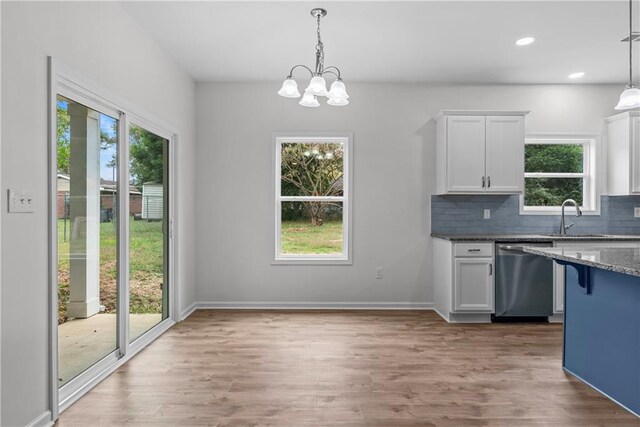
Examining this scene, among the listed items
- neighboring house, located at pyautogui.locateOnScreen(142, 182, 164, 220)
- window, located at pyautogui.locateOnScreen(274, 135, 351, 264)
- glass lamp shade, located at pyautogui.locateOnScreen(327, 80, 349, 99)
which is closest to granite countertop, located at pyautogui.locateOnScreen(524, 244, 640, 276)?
glass lamp shade, located at pyautogui.locateOnScreen(327, 80, 349, 99)

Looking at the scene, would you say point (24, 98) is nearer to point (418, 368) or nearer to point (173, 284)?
point (173, 284)

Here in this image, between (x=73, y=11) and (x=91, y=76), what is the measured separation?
0.38 m

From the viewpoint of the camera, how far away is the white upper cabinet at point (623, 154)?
4.56 m

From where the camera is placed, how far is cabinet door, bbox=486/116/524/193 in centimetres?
453

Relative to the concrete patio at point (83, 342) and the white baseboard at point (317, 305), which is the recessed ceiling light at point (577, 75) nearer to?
the white baseboard at point (317, 305)

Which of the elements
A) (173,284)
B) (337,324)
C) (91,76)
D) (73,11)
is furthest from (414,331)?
(73,11)

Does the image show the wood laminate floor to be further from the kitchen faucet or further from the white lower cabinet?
the kitchen faucet

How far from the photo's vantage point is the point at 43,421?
223 cm

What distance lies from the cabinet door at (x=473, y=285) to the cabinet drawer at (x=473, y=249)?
52 mm

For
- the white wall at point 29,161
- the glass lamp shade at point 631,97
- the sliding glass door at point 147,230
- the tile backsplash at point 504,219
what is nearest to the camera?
the white wall at point 29,161

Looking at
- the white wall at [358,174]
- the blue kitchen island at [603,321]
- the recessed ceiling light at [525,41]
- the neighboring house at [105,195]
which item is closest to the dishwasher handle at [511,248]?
the white wall at [358,174]

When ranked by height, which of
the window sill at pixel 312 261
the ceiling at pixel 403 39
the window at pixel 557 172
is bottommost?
the window sill at pixel 312 261

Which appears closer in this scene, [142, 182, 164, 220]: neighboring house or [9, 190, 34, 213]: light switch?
[9, 190, 34, 213]: light switch

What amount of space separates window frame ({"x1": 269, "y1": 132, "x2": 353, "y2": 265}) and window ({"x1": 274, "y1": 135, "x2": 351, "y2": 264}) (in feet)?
0.04
